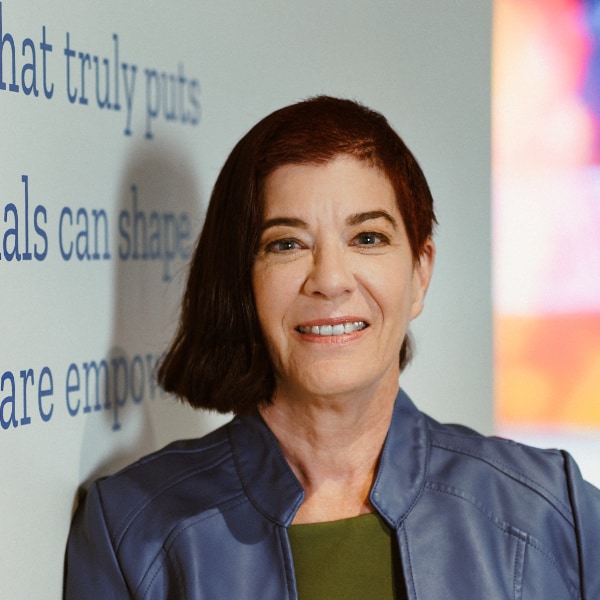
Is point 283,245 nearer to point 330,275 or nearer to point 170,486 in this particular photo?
point 330,275

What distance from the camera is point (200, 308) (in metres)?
1.78

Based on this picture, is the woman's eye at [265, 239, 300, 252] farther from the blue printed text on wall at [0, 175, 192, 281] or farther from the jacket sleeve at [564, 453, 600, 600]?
the jacket sleeve at [564, 453, 600, 600]

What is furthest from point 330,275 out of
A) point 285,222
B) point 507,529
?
point 507,529

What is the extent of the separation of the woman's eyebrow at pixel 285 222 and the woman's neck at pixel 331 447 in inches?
9.9

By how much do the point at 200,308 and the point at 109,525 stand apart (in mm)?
331

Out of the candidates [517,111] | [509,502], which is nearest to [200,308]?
[509,502]

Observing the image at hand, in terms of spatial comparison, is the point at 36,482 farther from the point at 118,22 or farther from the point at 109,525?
the point at 118,22

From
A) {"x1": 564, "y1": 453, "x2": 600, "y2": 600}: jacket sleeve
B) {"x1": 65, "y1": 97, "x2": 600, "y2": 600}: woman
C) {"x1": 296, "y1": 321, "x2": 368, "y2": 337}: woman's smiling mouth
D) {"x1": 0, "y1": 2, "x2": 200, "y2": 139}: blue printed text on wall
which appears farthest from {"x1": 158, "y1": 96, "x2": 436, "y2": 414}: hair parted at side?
{"x1": 564, "y1": 453, "x2": 600, "y2": 600}: jacket sleeve

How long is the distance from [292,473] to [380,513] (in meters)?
0.13

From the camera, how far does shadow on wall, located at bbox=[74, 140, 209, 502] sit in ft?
5.93

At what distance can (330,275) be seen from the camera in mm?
1617

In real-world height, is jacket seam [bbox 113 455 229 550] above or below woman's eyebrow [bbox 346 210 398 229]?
below

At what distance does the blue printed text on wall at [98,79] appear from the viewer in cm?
155

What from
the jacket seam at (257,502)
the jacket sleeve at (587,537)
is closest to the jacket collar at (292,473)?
the jacket seam at (257,502)
